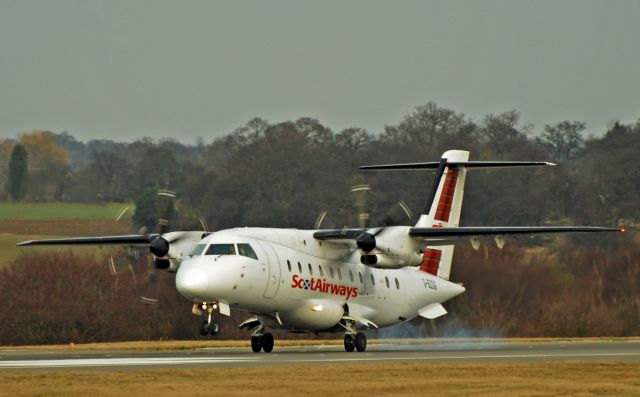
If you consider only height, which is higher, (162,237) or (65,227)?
(65,227)

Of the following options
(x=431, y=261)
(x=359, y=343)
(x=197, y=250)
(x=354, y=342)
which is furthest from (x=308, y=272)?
(x=431, y=261)

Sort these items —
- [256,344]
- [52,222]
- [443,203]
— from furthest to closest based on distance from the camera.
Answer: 1. [52,222]
2. [443,203]
3. [256,344]

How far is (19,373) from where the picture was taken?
23141 millimetres

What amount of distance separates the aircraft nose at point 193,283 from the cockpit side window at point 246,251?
148 cm

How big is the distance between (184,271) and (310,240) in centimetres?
455

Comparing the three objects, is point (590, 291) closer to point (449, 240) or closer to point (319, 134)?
point (449, 240)

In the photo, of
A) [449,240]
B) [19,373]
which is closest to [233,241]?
[449,240]

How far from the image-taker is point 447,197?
36.9m

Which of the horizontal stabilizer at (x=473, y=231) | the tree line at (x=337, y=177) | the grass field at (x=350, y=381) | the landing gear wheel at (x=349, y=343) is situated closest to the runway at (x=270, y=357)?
the landing gear wheel at (x=349, y=343)

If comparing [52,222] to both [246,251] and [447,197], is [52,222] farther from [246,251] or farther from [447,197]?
[246,251]

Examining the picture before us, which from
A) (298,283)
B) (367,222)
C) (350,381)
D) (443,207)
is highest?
(443,207)

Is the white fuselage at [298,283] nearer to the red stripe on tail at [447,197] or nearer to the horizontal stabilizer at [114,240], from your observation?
the red stripe on tail at [447,197]

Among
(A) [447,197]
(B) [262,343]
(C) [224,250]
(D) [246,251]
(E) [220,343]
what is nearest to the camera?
(C) [224,250]

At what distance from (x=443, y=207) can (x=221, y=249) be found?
8.87 m
